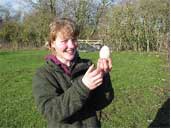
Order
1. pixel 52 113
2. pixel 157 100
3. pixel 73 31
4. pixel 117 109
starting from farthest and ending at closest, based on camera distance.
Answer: pixel 157 100
pixel 117 109
pixel 73 31
pixel 52 113

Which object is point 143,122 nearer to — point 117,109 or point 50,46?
point 117,109

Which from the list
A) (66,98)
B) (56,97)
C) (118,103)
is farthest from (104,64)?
(118,103)

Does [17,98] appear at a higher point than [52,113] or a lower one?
lower

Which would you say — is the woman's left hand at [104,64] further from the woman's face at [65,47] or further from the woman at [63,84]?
the woman's face at [65,47]

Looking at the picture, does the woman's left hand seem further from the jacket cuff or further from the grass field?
the grass field

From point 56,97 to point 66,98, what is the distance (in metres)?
0.13

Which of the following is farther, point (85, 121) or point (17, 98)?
point (17, 98)

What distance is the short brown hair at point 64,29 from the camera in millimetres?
2951

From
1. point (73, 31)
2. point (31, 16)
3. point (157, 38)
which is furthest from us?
point (31, 16)

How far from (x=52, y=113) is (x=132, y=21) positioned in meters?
32.1

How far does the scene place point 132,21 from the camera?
34438 millimetres

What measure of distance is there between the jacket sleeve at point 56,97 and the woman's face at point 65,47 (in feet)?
0.58

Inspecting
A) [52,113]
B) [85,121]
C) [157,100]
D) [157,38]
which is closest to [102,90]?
[85,121]

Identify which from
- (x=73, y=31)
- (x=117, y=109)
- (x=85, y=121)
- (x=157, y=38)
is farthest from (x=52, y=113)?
(x=157, y=38)
